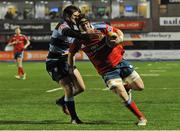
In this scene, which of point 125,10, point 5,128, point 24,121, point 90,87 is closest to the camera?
point 5,128

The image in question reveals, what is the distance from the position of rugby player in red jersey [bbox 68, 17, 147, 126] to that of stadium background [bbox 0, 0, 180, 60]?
4127 centimetres

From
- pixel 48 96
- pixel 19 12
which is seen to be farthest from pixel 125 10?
pixel 48 96

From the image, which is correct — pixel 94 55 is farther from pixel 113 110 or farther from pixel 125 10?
pixel 125 10

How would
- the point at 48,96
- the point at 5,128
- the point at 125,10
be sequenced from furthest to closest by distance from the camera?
the point at 125,10 → the point at 48,96 → the point at 5,128

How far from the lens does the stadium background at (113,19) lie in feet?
170

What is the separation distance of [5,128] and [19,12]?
4590 cm

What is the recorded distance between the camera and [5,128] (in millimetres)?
9125

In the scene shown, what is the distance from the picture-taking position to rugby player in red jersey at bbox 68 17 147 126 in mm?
9227

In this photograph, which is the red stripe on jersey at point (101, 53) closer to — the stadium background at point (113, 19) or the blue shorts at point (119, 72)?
the blue shorts at point (119, 72)

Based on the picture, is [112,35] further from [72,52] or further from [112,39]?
[72,52]

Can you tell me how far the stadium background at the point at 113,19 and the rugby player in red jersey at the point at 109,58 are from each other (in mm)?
41266

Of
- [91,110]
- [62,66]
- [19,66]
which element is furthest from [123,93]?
[19,66]

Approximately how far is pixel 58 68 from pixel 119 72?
1296mm

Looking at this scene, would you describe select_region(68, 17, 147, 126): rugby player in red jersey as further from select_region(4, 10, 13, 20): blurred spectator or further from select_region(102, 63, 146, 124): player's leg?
select_region(4, 10, 13, 20): blurred spectator
